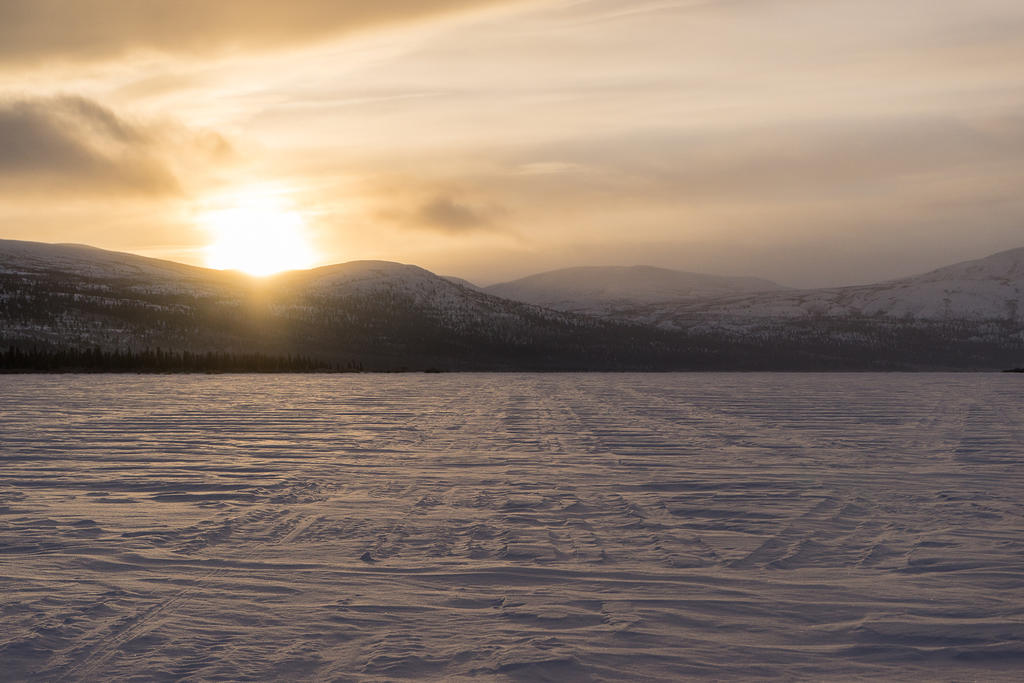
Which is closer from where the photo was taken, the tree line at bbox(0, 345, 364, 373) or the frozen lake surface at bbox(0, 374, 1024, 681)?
the frozen lake surface at bbox(0, 374, 1024, 681)

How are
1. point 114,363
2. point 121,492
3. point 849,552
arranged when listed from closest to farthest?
point 849,552
point 121,492
point 114,363

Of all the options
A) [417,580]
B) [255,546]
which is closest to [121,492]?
[255,546]

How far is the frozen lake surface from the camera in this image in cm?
707

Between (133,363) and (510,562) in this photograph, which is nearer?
(510,562)

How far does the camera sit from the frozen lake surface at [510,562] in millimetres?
7070

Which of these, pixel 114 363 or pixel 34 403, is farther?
pixel 114 363

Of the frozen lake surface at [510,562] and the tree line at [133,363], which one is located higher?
the tree line at [133,363]

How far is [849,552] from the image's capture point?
10.5 meters

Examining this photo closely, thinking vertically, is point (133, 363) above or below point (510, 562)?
above

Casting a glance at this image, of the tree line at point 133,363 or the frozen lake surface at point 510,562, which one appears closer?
the frozen lake surface at point 510,562

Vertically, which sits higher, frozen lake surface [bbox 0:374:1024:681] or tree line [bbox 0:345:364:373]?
tree line [bbox 0:345:364:373]

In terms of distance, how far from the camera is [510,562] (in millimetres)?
10125

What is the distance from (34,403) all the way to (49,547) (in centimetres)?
3502

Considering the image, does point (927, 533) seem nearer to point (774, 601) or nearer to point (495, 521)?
point (774, 601)
